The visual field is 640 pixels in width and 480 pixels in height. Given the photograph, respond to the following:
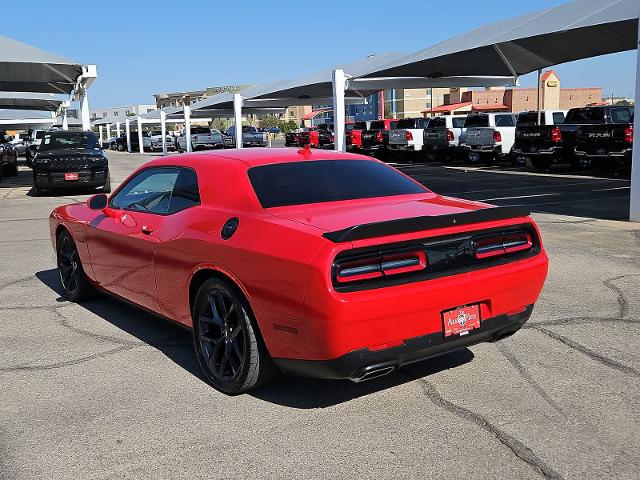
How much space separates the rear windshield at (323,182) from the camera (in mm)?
4141

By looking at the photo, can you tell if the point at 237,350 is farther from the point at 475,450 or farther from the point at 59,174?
the point at 59,174

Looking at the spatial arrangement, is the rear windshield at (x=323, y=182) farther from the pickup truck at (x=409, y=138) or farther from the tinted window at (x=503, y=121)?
the pickup truck at (x=409, y=138)

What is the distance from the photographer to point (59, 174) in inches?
685

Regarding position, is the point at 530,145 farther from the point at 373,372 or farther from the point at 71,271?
the point at 373,372

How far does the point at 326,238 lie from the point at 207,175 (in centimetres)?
142

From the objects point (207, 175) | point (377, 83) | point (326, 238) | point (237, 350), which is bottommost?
point (237, 350)

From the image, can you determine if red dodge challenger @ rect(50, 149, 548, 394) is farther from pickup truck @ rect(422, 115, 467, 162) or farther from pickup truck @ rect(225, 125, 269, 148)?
pickup truck @ rect(225, 125, 269, 148)

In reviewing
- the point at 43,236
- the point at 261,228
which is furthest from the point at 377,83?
the point at 261,228

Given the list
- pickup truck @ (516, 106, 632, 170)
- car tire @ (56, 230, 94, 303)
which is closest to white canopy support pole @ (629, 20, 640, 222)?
car tire @ (56, 230, 94, 303)

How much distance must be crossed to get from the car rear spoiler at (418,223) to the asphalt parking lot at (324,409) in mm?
1015

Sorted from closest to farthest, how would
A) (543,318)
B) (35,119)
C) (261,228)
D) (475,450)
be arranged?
(475,450) < (261,228) < (543,318) < (35,119)

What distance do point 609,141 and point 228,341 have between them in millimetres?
16194

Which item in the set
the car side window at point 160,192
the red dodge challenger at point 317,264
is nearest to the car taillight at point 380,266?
the red dodge challenger at point 317,264

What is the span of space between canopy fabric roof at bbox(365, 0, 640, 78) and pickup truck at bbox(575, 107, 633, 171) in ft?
6.06
